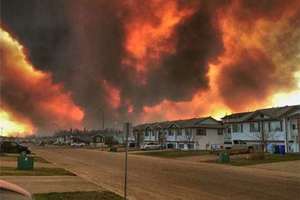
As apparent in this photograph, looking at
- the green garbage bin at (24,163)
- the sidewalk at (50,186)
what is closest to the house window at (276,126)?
the green garbage bin at (24,163)

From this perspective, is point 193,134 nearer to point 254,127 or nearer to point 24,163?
point 254,127

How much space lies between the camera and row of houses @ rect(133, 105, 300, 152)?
200 ft

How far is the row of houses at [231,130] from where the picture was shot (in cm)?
6105

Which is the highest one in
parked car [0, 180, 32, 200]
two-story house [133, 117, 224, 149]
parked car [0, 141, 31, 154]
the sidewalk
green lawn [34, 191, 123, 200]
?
two-story house [133, 117, 224, 149]

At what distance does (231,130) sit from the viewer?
Result: 75312 mm

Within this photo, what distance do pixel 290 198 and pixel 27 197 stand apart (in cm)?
1376

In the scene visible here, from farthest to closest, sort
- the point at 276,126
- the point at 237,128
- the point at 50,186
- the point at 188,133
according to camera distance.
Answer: the point at 188,133 → the point at 237,128 → the point at 276,126 → the point at 50,186

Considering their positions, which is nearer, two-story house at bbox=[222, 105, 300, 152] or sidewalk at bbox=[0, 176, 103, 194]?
sidewalk at bbox=[0, 176, 103, 194]

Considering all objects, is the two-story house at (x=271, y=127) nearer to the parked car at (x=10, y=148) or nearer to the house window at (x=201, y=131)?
the house window at (x=201, y=131)

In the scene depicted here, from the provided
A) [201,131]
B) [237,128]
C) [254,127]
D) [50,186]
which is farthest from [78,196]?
[201,131]

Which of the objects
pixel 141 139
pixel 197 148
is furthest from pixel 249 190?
pixel 141 139

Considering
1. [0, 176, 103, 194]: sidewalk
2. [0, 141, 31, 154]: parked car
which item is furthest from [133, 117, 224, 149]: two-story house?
[0, 176, 103, 194]: sidewalk

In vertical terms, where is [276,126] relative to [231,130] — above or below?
above

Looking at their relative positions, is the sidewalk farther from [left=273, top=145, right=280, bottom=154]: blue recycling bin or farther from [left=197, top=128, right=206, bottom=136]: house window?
[left=197, top=128, right=206, bottom=136]: house window
